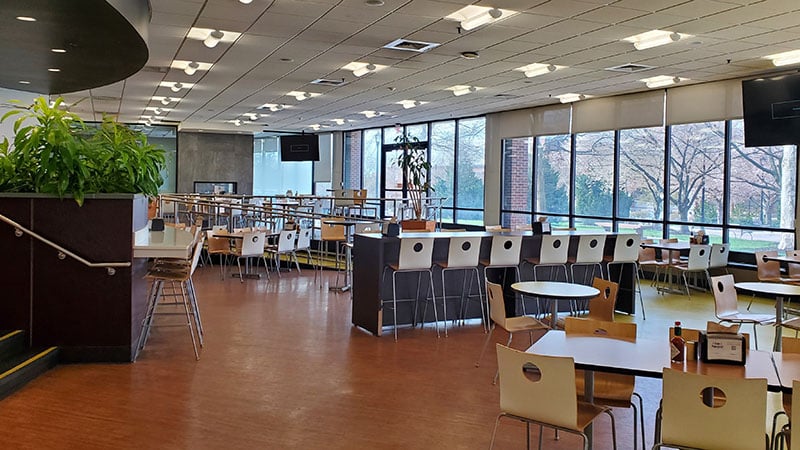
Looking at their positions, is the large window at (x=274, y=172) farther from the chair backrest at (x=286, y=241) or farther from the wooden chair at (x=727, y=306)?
the wooden chair at (x=727, y=306)

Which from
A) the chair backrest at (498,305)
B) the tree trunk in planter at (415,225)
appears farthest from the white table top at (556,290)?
the tree trunk in planter at (415,225)

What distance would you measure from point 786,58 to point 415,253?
17.8 feet

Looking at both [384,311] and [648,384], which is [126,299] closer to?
[384,311]

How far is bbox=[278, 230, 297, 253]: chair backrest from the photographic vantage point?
36.4 ft

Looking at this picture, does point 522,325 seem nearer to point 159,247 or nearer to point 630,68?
point 159,247

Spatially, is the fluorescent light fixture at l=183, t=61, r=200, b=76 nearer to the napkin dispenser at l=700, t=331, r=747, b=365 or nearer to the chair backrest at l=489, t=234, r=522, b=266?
the chair backrest at l=489, t=234, r=522, b=266

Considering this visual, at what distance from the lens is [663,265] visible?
10086 mm

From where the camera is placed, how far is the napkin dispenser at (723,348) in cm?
319

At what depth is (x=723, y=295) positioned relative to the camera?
6.20m

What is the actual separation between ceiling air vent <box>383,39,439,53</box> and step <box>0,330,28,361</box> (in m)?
4.88

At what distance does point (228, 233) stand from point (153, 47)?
12.1 feet

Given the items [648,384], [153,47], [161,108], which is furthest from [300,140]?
[648,384]

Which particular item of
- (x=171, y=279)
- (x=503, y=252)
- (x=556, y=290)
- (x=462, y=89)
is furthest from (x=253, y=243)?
(x=556, y=290)

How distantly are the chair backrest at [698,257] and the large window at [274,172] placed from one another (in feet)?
45.1
